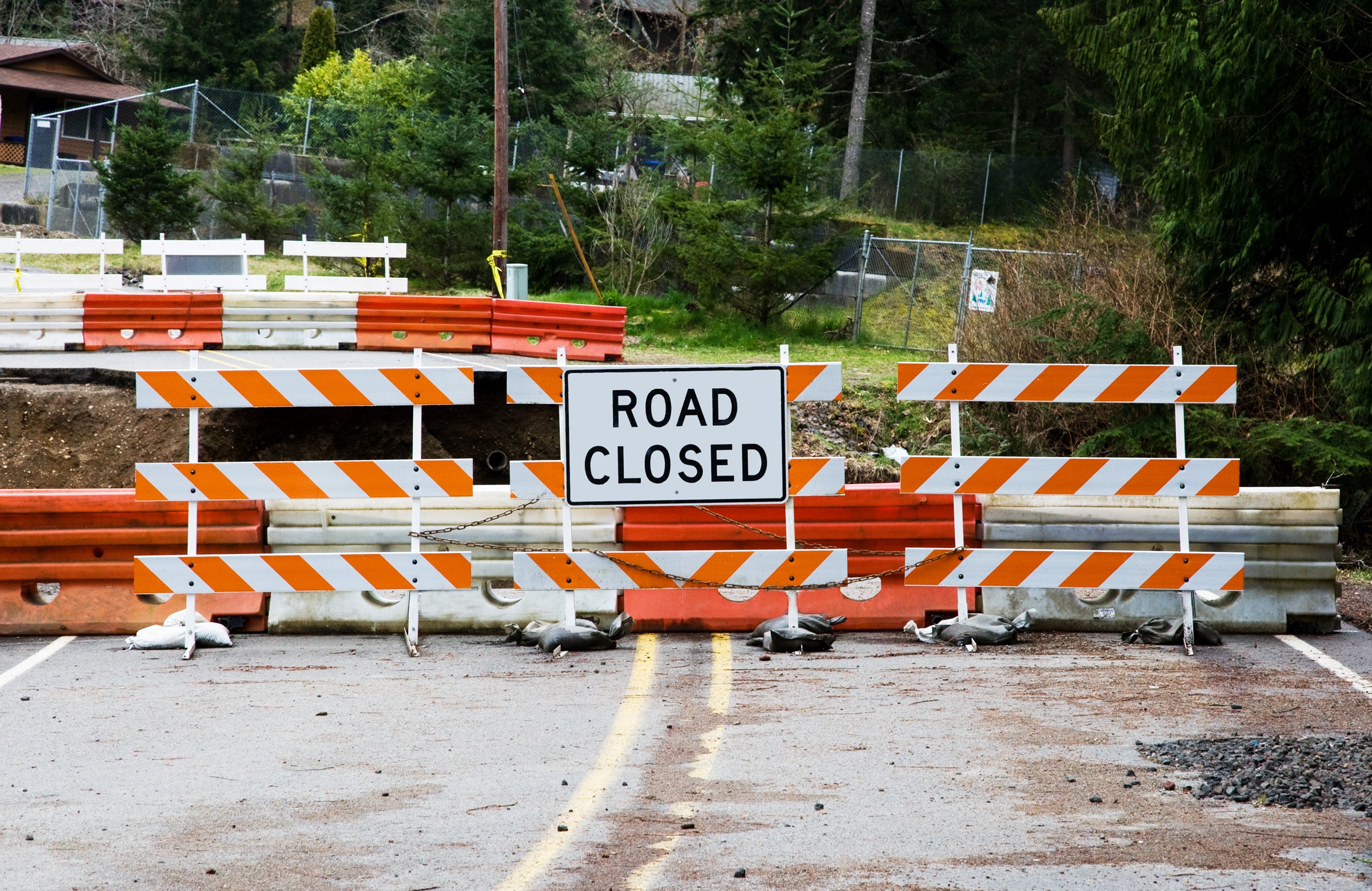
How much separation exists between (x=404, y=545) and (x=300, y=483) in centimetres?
93

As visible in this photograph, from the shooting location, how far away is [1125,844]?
181 inches

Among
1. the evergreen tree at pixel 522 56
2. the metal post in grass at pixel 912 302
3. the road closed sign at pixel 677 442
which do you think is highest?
the evergreen tree at pixel 522 56

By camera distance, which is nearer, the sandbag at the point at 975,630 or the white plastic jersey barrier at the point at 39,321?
the sandbag at the point at 975,630

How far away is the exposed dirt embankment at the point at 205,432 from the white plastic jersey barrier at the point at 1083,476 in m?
8.87

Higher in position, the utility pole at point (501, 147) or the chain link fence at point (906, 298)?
the utility pole at point (501, 147)

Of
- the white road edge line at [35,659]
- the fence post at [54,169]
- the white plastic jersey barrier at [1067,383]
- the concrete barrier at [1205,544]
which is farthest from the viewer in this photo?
the fence post at [54,169]

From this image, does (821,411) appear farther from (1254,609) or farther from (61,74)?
(61,74)

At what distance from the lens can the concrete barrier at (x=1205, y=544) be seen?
8.34 meters

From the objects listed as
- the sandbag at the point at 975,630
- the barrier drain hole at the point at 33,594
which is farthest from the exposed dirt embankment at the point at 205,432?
the sandbag at the point at 975,630

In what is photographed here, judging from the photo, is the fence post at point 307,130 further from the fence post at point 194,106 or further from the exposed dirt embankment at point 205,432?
the exposed dirt embankment at point 205,432

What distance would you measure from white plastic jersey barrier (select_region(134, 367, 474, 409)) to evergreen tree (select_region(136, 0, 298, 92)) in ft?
167

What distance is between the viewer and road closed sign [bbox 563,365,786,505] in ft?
25.7

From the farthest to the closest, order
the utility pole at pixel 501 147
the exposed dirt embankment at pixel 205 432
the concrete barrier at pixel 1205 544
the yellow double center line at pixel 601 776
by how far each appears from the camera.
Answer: the utility pole at pixel 501 147 < the exposed dirt embankment at pixel 205 432 < the concrete barrier at pixel 1205 544 < the yellow double center line at pixel 601 776

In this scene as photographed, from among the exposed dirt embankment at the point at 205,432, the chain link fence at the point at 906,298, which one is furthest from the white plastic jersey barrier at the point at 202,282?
the chain link fence at the point at 906,298
